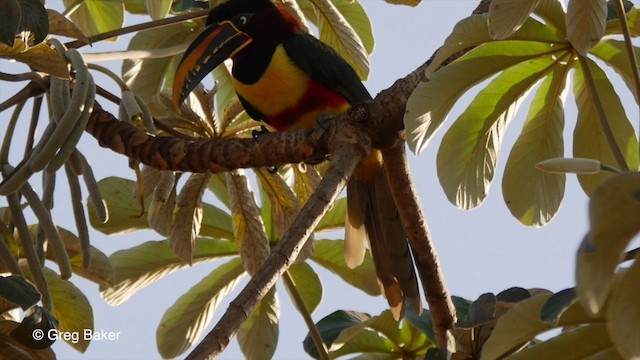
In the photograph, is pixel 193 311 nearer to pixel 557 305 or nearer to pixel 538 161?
pixel 538 161

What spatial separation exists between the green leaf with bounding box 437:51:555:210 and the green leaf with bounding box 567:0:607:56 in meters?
0.51

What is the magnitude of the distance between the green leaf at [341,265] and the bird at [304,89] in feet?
0.21

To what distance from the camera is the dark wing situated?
3477mm

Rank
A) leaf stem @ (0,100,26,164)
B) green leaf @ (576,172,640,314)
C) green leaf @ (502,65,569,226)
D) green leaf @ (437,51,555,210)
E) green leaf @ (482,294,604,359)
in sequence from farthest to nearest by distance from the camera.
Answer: green leaf @ (502,65,569,226) → green leaf @ (437,51,555,210) → leaf stem @ (0,100,26,164) → green leaf @ (482,294,604,359) → green leaf @ (576,172,640,314)

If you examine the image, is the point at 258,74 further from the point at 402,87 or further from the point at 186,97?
the point at 402,87

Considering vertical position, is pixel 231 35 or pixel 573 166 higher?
pixel 231 35

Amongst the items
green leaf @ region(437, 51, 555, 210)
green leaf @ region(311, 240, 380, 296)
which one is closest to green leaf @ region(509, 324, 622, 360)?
green leaf @ region(437, 51, 555, 210)

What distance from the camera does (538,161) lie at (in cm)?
269

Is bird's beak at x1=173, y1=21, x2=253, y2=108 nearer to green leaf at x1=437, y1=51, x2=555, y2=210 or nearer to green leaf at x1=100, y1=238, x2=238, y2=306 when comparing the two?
green leaf at x1=100, y1=238, x2=238, y2=306

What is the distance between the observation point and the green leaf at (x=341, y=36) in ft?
10.3

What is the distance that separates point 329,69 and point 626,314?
2129 millimetres

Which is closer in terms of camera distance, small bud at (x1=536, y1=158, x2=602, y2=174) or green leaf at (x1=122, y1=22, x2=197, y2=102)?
small bud at (x1=536, y1=158, x2=602, y2=174)

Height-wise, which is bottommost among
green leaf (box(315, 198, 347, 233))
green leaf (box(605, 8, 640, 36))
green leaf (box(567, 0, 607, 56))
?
green leaf (box(315, 198, 347, 233))

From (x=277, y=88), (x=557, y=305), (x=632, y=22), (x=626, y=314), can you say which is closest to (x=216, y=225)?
(x=277, y=88)
